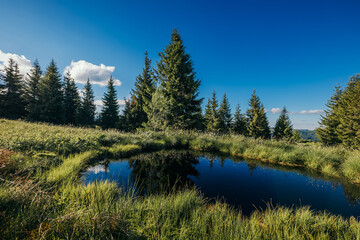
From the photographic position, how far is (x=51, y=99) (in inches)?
916

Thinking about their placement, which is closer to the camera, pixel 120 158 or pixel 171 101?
pixel 120 158

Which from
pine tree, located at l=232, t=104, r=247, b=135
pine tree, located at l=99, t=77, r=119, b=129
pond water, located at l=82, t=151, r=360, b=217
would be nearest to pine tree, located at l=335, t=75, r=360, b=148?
pine tree, located at l=232, t=104, r=247, b=135

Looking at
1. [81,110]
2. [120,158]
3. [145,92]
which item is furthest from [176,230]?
[81,110]

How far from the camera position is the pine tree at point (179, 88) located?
17.0 metres

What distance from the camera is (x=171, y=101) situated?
16812mm

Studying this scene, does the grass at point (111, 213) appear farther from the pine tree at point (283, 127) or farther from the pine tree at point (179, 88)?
the pine tree at point (283, 127)

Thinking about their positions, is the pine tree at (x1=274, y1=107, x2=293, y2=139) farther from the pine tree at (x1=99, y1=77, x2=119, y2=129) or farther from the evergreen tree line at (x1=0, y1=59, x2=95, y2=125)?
the evergreen tree line at (x1=0, y1=59, x2=95, y2=125)

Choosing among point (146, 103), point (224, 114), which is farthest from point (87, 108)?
point (224, 114)

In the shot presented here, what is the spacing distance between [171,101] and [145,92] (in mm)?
13134

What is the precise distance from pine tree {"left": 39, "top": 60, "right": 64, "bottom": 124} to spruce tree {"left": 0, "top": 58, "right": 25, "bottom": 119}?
469 cm

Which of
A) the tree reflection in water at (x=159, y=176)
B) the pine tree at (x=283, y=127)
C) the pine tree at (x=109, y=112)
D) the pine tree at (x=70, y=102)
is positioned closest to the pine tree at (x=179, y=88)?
the tree reflection in water at (x=159, y=176)

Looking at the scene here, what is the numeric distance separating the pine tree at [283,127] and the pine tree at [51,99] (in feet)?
173

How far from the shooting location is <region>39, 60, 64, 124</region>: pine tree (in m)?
22.9

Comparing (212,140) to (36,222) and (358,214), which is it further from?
(36,222)
